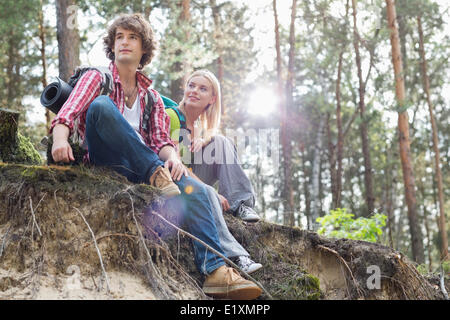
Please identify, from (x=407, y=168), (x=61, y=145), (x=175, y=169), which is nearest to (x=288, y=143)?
(x=407, y=168)

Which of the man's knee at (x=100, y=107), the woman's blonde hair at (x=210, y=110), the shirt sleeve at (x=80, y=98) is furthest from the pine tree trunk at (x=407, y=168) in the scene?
the man's knee at (x=100, y=107)

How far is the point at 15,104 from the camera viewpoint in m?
11.9

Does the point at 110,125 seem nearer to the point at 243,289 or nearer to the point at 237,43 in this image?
the point at 243,289

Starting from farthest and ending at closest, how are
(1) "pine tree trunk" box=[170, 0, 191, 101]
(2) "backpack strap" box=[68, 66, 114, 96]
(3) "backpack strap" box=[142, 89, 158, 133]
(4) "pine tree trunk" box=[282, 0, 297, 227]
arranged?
1. (4) "pine tree trunk" box=[282, 0, 297, 227]
2. (1) "pine tree trunk" box=[170, 0, 191, 101]
3. (3) "backpack strap" box=[142, 89, 158, 133]
4. (2) "backpack strap" box=[68, 66, 114, 96]

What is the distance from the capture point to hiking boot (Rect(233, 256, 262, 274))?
3.12 m

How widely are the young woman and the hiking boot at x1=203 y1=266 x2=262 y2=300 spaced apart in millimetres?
970

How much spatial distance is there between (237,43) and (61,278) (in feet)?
39.1

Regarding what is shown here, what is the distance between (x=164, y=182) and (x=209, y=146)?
1.18 metres

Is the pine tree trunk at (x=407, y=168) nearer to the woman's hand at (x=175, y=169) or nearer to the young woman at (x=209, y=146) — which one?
the young woman at (x=209, y=146)

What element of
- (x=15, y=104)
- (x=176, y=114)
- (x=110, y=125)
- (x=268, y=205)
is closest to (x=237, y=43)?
(x=15, y=104)

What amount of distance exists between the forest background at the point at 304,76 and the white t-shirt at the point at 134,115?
183 centimetres

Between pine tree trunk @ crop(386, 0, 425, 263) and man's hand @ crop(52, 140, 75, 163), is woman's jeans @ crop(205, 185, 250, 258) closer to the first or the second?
man's hand @ crop(52, 140, 75, 163)

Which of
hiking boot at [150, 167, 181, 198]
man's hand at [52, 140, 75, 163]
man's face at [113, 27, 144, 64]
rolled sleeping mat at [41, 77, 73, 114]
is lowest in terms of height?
hiking boot at [150, 167, 181, 198]

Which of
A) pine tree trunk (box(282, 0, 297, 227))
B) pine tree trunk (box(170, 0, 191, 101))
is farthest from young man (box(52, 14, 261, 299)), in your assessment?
pine tree trunk (box(282, 0, 297, 227))
